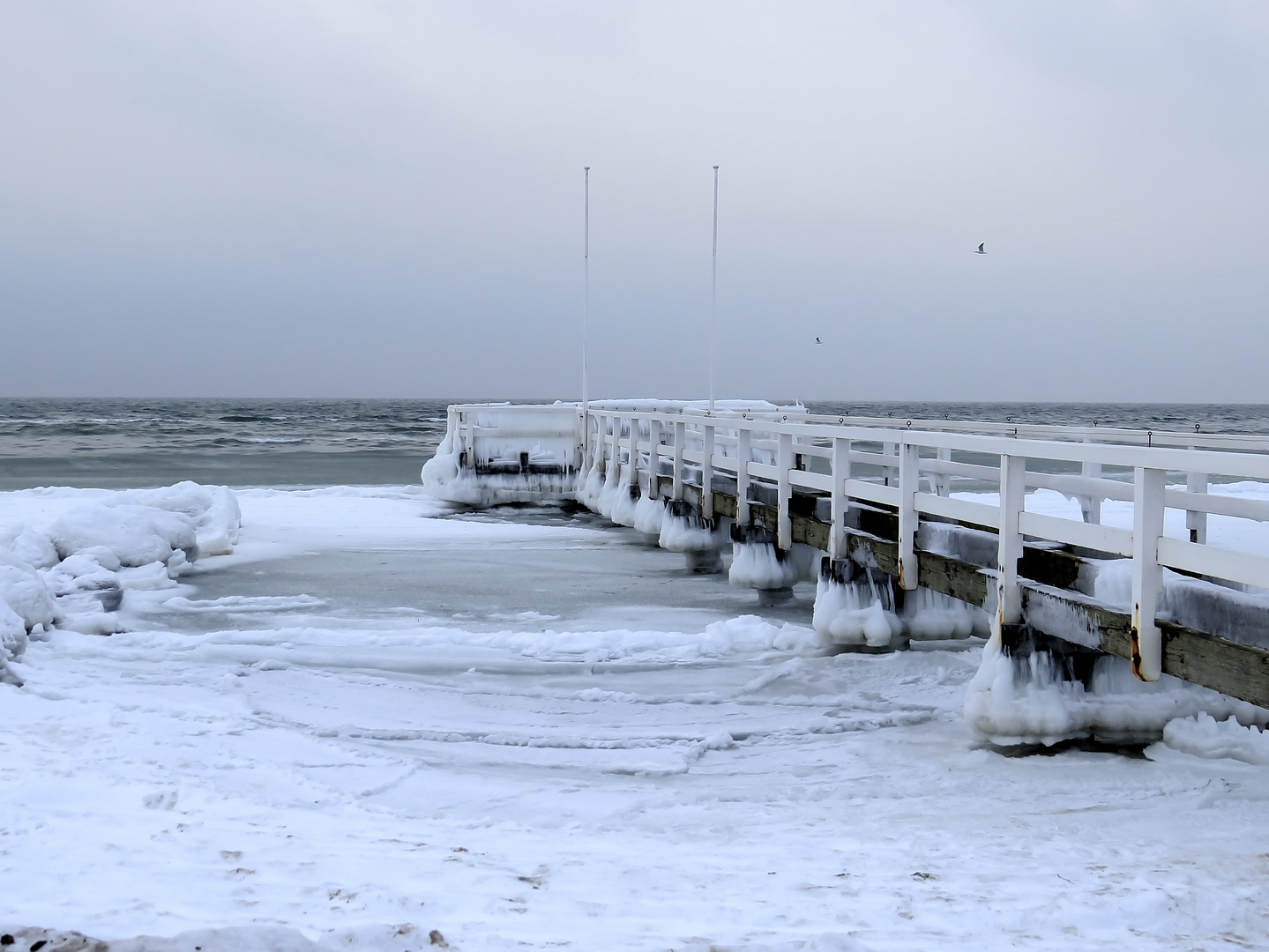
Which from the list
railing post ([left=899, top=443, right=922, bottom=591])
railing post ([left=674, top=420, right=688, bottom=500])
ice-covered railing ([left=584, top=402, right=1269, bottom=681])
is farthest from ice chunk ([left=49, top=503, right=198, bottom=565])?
railing post ([left=899, top=443, right=922, bottom=591])

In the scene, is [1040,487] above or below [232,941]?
above

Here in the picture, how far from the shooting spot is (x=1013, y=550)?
5754 mm

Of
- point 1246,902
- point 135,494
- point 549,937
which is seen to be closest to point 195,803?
point 549,937

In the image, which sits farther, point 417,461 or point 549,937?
point 417,461

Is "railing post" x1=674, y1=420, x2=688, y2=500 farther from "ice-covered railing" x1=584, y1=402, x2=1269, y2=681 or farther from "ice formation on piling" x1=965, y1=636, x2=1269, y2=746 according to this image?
"ice formation on piling" x1=965, y1=636, x2=1269, y2=746

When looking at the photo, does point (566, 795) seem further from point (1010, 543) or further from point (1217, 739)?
point (1217, 739)

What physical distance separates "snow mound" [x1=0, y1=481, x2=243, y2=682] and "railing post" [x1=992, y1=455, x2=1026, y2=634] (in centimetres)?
568

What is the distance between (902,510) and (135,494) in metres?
11.1

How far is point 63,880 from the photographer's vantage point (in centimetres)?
337

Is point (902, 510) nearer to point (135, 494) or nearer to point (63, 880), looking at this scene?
point (63, 880)

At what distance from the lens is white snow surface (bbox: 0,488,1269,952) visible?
3.21m

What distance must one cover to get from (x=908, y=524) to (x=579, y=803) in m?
3.47

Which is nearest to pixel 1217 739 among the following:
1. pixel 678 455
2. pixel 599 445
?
pixel 678 455

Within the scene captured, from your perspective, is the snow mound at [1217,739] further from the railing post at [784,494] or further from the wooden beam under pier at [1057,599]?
the railing post at [784,494]
